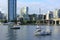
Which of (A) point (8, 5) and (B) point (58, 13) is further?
(B) point (58, 13)

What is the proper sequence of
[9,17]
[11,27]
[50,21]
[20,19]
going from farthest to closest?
[50,21], [20,19], [9,17], [11,27]

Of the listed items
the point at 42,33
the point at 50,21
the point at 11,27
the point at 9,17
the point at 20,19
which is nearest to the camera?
the point at 42,33

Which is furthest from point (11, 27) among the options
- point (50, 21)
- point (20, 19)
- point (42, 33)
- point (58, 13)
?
point (58, 13)

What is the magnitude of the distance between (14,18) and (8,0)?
946cm

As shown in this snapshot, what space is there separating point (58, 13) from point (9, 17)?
1367 inches

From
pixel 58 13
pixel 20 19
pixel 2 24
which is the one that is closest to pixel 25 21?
pixel 20 19

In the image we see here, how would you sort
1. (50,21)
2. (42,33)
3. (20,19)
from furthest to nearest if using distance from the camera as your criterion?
(50,21) → (20,19) → (42,33)

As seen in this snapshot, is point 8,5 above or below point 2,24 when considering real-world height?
above

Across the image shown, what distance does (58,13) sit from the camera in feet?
407

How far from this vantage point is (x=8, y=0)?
345ft

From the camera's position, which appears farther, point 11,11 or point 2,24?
point 2,24

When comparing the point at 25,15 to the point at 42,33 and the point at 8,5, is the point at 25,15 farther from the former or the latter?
the point at 42,33

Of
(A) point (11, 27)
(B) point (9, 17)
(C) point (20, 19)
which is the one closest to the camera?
(A) point (11, 27)

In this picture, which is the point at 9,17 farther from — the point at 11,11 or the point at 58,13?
the point at 58,13
